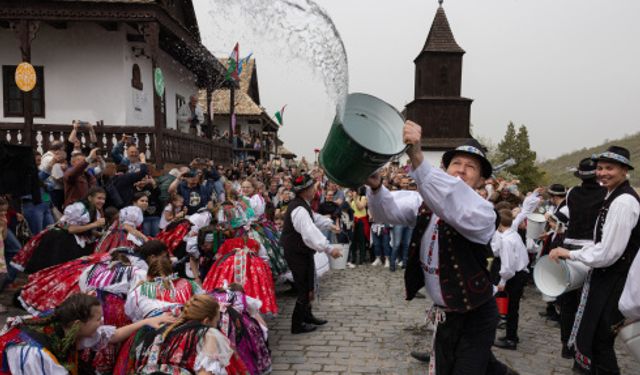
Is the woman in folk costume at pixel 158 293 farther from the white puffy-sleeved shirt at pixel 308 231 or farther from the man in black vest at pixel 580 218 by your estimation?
the man in black vest at pixel 580 218

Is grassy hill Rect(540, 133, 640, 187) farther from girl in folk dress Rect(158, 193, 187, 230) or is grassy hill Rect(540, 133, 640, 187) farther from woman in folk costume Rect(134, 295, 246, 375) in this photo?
woman in folk costume Rect(134, 295, 246, 375)

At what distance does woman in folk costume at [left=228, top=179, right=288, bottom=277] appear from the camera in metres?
6.55

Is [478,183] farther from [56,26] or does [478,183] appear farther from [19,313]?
[56,26]

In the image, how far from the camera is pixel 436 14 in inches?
1305

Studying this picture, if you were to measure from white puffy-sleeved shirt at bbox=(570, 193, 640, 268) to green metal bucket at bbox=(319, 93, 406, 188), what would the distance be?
2229mm

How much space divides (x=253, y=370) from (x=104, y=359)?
125cm

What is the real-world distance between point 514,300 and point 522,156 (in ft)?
129

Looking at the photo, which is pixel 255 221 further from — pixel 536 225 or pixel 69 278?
pixel 536 225

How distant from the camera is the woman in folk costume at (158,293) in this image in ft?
12.7

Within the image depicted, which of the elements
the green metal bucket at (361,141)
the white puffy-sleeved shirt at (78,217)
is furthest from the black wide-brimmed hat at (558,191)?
the white puffy-sleeved shirt at (78,217)

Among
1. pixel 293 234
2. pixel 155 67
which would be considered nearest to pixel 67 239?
pixel 293 234

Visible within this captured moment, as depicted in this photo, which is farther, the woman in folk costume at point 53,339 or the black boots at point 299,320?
the black boots at point 299,320

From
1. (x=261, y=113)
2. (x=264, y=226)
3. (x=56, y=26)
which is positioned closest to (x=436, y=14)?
(x=261, y=113)

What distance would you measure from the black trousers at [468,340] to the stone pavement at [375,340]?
2.02m
